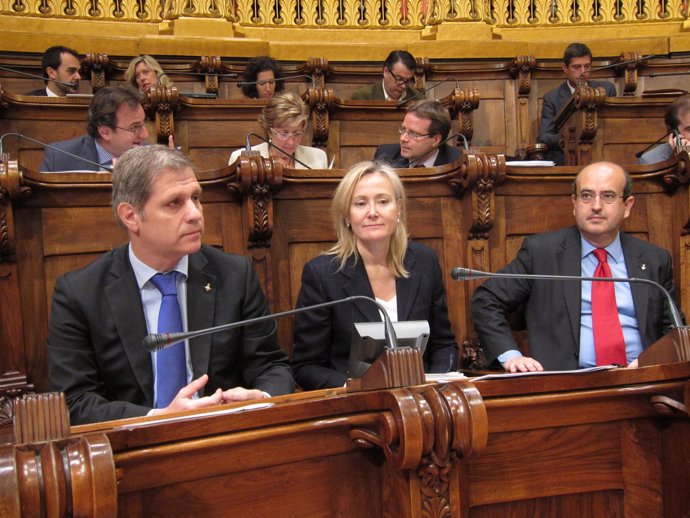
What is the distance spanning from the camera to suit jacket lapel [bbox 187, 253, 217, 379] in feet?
3.79

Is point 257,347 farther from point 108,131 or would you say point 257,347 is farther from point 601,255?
point 108,131

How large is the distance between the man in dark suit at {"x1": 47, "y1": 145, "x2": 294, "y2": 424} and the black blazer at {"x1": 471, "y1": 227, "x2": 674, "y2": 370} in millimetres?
513

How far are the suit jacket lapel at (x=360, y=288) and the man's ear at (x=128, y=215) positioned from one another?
0.44 metres

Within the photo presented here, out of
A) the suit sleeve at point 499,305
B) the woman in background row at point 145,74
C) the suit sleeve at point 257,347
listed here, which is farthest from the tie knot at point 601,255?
the woman in background row at point 145,74

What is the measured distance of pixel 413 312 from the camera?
4.80 feet

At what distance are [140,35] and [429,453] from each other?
10.2 feet

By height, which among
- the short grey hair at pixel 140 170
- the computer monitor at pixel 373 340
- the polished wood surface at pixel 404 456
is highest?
the short grey hair at pixel 140 170

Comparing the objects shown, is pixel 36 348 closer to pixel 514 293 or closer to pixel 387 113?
pixel 514 293

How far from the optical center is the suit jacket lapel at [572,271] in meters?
1.52

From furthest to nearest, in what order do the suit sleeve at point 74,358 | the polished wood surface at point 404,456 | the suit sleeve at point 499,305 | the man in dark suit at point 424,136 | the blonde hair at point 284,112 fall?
the man in dark suit at point 424,136
the blonde hair at point 284,112
the suit sleeve at point 499,305
the suit sleeve at point 74,358
the polished wood surface at point 404,456

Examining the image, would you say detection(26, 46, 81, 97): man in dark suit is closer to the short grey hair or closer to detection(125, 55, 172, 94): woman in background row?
detection(125, 55, 172, 94): woman in background row

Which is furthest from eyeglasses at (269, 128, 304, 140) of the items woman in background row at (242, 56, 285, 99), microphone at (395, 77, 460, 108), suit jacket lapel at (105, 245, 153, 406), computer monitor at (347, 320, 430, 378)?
computer monitor at (347, 320, 430, 378)

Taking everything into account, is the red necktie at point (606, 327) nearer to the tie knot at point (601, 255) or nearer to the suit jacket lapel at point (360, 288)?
the tie knot at point (601, 255)

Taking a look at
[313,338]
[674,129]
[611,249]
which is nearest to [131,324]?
[313,338]
